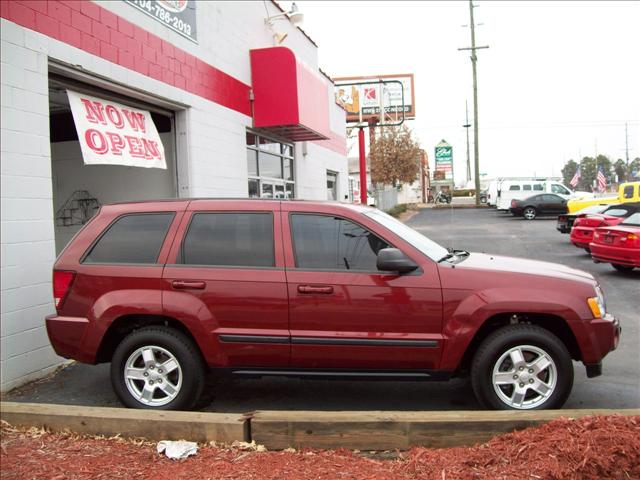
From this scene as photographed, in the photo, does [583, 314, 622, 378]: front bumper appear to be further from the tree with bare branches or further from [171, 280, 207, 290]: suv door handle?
the tree with bare branches

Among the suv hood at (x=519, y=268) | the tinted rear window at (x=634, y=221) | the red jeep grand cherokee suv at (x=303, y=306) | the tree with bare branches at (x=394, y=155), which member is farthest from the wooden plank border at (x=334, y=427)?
the tree with bare branches at (x=394, y=155)

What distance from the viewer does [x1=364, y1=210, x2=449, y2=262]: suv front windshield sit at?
457 cm

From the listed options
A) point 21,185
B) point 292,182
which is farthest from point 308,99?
point 21,185

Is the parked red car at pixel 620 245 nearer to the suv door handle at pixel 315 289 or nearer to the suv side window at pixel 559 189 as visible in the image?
the suv door handle at pixel 315 289

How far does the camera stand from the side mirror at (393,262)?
4180 mm

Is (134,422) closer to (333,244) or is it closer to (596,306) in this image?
(333,244)

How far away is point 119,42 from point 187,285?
4488 millimetres

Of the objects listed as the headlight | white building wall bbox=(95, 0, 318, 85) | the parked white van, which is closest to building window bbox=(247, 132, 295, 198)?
white building wall bbox=(95, 0, 318, 85)

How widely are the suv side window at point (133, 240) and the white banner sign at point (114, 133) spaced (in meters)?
2.62

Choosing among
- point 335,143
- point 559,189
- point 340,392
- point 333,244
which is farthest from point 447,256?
point 559,189

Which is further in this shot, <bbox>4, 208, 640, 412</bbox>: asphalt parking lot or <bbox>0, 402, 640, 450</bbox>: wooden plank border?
<bbox>4, 208, 640, 412</bbox>: asphalt parking lot

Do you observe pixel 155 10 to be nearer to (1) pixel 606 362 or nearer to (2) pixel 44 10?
(2) pixel 44 10

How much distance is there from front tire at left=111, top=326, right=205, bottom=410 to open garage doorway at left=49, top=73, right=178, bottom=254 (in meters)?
5.07

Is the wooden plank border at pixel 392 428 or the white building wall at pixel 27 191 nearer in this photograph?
the wooden plank border at pixel 392 428
